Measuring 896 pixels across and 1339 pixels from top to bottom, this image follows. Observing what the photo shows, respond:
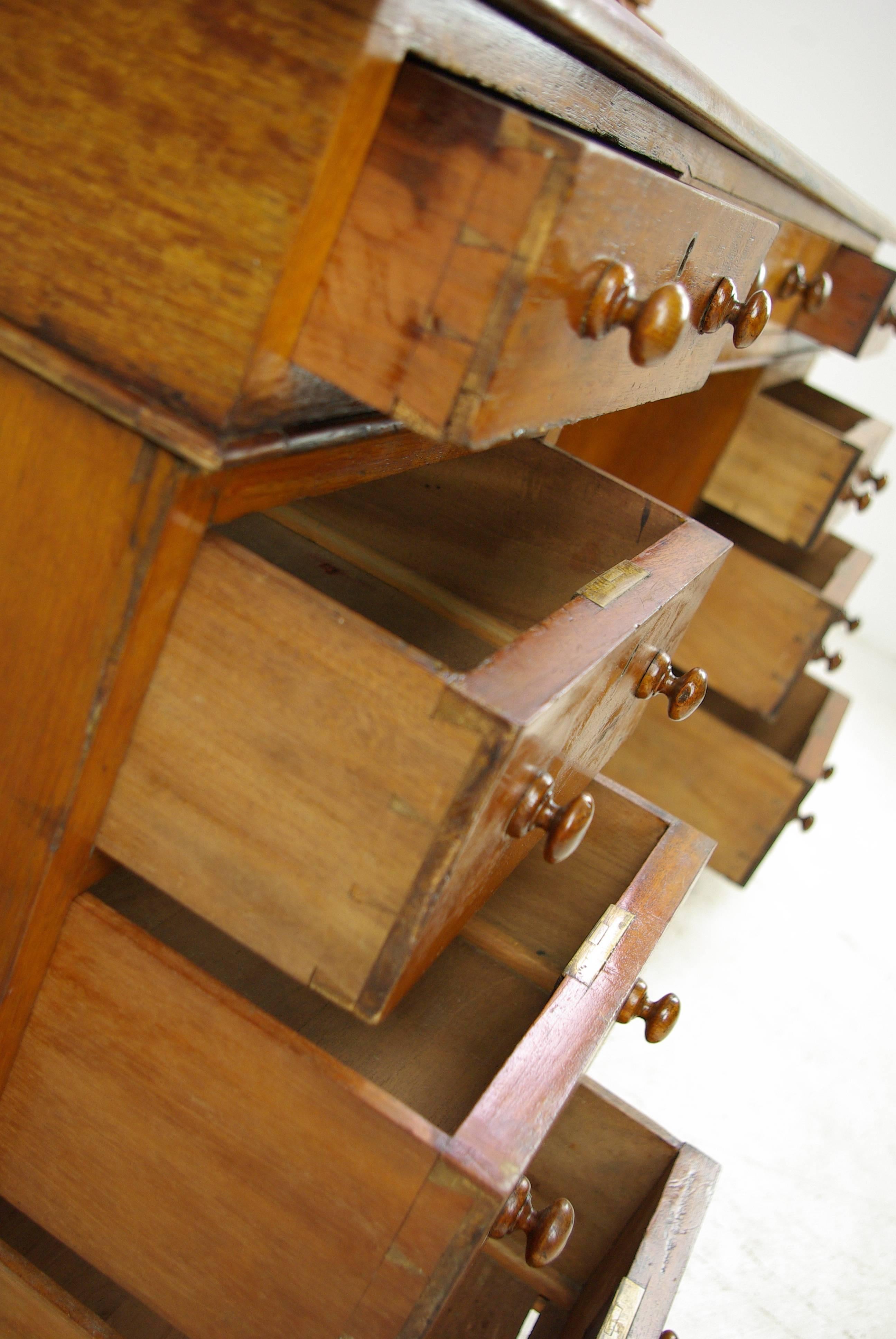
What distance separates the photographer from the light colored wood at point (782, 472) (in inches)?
62.0

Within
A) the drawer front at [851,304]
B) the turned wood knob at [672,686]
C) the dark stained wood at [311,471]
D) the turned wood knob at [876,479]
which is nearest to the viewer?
the dark stained wood at [311,471]

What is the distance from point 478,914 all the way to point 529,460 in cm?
35

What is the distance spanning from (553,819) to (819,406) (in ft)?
5.72

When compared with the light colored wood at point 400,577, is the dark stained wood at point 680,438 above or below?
above

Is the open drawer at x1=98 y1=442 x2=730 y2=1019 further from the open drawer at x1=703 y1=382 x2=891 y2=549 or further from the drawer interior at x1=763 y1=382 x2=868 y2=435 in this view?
the drawer interior at x1=763 y1=382 x2=868 y2=435

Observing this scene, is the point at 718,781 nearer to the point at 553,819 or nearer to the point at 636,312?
the point at 553,819

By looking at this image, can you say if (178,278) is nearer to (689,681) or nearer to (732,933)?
(689,681)

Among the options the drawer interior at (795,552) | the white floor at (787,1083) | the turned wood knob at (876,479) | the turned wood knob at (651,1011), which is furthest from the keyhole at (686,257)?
the drawer interior at (795,552)

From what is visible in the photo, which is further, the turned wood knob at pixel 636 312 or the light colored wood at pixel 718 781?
the light colored wood at pixel 718 781

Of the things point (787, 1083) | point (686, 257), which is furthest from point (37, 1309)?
point (787, 1083)

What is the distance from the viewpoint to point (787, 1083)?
1.44 meters

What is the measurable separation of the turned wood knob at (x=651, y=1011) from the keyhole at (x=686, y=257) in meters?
0.41

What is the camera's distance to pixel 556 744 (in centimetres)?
55

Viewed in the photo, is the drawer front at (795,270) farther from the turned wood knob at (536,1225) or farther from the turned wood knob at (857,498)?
the turned wood knob at (536,1225)
